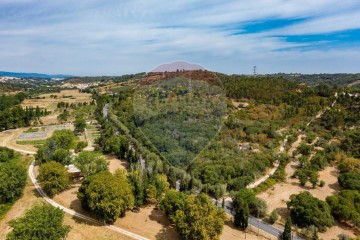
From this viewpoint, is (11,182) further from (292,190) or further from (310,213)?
(292,190)

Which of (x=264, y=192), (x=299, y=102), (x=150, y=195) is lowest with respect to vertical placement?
(x=264, y=192)

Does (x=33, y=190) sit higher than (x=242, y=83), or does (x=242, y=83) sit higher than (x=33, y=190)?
(x=242, y=83)

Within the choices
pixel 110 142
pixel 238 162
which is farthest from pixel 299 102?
pixel 110 142

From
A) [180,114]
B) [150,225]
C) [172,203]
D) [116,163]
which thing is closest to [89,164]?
[116,163]

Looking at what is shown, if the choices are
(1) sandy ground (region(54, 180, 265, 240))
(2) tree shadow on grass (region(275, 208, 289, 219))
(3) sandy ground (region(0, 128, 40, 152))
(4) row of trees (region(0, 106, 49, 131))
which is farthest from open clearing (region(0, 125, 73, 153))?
(2) tree shadow on grass (region(275, 208, 289, 219))

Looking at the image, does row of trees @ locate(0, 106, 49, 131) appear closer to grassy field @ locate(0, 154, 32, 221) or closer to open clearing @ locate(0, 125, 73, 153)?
open clearing @ locate(0, 125, 73, 153)

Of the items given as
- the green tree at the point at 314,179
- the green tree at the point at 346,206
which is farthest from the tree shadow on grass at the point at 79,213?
the green tree at the point at 314,179

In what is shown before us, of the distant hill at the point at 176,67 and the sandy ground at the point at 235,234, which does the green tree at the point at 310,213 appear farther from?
the distant hill at the point at 176,67

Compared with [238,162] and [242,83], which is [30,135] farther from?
[242,83]
